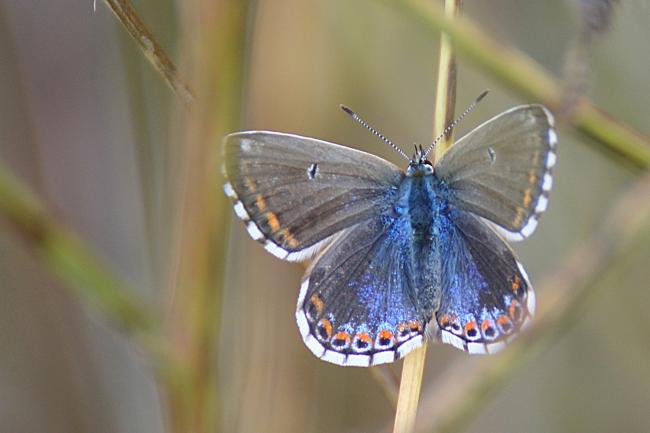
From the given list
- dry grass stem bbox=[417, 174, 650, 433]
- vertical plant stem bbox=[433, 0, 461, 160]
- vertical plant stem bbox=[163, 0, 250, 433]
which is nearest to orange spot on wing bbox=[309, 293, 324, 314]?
vertical plant stem bbox=[433, 0, 461, 160]

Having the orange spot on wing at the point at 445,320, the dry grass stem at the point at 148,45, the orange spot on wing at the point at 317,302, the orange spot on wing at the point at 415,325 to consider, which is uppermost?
the dry grass stem at the point at 148,45

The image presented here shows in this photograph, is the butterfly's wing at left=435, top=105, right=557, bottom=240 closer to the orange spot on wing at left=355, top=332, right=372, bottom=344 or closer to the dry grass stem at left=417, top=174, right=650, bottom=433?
the orange spot on wing at left=355, top=332, right=372, bottom=344

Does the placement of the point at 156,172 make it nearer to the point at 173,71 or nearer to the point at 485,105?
the point at 485,105

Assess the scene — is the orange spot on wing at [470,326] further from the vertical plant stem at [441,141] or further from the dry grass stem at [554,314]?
the dry grass stem at [554,314]

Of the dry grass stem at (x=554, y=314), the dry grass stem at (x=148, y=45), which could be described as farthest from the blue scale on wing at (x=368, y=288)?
the dry grass stem at (x=148, y=45)

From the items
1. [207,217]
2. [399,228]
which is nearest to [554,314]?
[207,217]

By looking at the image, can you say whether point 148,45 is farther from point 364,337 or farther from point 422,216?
point 422,216
